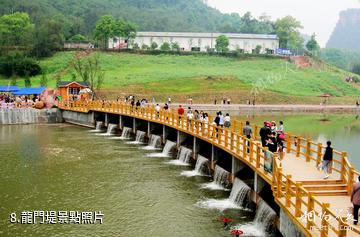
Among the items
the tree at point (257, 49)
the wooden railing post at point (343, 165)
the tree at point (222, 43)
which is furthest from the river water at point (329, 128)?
the tree at point (257, 49)

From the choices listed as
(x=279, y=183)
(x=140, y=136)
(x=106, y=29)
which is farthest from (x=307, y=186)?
(x=106, y=29)

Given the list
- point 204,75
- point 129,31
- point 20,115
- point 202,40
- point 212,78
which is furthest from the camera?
point 202,40

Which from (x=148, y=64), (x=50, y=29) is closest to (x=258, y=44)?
(x=148, y=64)

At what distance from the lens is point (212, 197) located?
2455 cm

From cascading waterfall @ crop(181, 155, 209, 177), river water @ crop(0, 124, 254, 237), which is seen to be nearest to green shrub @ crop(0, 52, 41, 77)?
river water @ crop(0, 124, 254, 237)

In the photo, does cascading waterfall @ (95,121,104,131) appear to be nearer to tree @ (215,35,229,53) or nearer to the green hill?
the green hill

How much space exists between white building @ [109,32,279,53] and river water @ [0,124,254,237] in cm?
11745

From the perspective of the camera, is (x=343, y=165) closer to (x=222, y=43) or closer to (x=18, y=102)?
(x=18, y=102)

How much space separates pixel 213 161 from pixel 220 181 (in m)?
2.76

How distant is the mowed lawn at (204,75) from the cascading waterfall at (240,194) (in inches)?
2513

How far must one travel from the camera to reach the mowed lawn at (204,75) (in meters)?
93.0

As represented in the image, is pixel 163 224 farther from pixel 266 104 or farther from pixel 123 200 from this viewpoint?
pixel 266 104

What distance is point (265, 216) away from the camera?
19.8m

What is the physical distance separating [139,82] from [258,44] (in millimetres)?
73385
